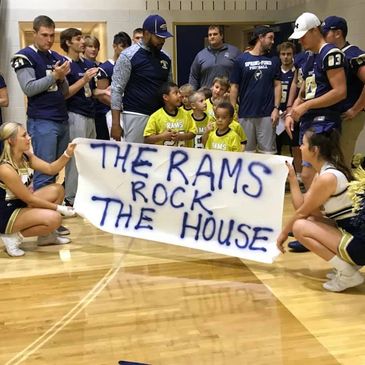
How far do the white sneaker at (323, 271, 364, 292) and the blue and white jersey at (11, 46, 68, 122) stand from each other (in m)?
2.55

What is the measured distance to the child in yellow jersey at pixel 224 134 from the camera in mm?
4328

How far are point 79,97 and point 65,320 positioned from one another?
2650 millimetres

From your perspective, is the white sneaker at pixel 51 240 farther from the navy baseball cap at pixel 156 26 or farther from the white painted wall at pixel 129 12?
the white painted wall at pixel 129 12

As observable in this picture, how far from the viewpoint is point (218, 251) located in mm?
3482

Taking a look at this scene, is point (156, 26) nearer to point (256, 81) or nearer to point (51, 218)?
point (256, 81)

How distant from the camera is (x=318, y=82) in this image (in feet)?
12.3

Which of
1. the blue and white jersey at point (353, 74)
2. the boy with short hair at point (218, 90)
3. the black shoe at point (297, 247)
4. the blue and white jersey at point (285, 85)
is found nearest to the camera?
the black shoe at point (297, 247)

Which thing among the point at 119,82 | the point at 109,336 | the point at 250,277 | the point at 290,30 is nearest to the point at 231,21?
the point at 290,30

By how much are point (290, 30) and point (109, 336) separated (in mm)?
6611

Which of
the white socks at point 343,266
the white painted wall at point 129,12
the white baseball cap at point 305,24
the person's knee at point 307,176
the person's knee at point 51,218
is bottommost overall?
the white socks at point 343,266

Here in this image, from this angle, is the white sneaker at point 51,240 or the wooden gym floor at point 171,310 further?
the white sneaker at point 51,240

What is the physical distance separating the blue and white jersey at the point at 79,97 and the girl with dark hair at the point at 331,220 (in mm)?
2448

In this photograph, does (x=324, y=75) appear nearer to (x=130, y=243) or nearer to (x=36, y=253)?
(x=130, y=243)

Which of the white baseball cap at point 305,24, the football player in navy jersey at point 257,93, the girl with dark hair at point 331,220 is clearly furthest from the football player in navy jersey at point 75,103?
the girl with dark hair at point 331,220
